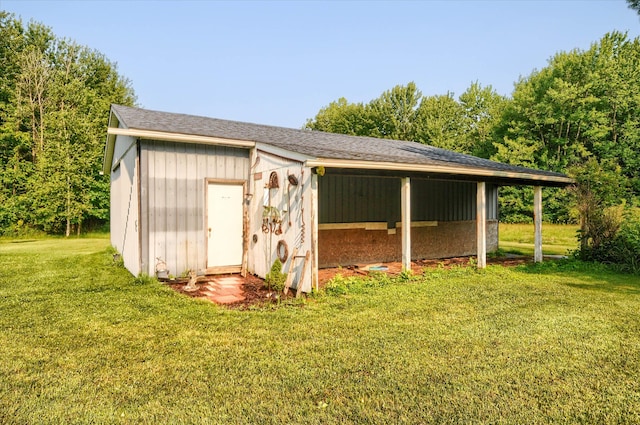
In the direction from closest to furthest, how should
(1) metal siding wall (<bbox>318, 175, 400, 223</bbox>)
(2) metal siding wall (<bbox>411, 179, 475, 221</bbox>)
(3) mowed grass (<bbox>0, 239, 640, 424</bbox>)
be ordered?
(3) mowed grass (<bbox>0, 239, 640, 424</bbox>), (1) metal siding wall (<bbox>318, 175, 400, 223</bbox>), (2) metal siding wall (<bbox>411, 179, 475, 221</bbox>)

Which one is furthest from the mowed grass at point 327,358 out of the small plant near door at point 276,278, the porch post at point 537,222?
the porch post at point 537,222

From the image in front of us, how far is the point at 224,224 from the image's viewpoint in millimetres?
8281

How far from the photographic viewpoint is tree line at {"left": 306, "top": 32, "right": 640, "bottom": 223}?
24078 mm

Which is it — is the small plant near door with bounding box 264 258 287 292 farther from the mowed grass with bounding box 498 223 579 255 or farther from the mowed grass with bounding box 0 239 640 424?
the mowed grass with bounding box 498 223 579 255

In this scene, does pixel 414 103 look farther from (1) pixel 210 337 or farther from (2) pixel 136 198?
(1) pixel 210 337

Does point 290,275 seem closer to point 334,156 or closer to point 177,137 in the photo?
point 334,156

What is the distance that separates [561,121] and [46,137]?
102ft

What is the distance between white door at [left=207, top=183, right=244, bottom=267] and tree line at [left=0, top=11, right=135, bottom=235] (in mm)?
15031

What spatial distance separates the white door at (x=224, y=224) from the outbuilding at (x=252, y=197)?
0.02 metres

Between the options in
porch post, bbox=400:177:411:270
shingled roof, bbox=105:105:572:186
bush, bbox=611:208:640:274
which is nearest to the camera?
shingled roof, bbox=105:105:572:186

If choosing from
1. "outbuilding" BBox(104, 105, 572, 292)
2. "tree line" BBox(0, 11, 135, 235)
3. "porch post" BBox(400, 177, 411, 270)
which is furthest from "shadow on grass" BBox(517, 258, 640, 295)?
"tree line" BBox(0, 11, 135, 235)

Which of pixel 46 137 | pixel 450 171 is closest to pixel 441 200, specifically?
pixel 450 171

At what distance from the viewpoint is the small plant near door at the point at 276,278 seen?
6637mm

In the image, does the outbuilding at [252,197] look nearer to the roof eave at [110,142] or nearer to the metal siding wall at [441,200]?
the roof eave at [110,142]
